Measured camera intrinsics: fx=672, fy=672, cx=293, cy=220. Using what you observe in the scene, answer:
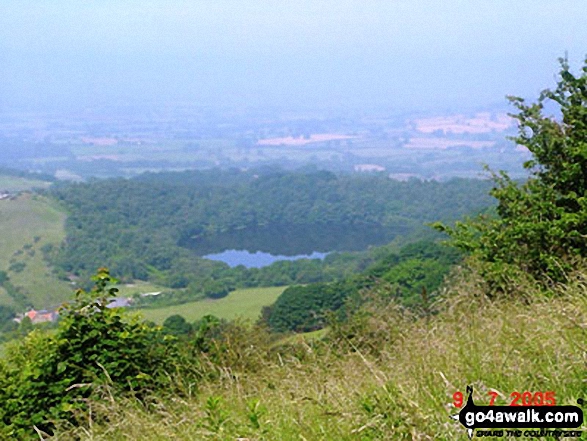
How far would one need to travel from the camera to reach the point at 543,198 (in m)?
7.78

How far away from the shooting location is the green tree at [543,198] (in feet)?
22.6

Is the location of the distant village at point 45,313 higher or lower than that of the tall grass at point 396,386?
lower

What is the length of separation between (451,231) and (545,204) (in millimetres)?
1728

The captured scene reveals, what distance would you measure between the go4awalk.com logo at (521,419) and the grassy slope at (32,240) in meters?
59.6

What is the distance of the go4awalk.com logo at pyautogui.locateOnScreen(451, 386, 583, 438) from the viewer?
212 centimetres

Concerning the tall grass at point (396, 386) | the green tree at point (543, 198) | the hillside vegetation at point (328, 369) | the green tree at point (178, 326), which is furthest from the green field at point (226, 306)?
the tall grass at point (396, 386)

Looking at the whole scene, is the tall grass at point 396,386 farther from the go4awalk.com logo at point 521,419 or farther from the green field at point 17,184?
the green field at point 17,184

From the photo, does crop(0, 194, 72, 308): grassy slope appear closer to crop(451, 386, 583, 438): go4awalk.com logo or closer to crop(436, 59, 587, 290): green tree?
crop(436, 59, 587, 290): green tree

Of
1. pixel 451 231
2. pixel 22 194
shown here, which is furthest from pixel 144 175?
pixel 451 231

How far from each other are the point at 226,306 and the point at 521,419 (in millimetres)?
51077

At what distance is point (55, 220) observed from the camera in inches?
3241

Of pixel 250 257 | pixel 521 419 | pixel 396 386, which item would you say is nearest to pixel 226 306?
pixel 250 257

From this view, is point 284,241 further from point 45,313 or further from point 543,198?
point 543,198

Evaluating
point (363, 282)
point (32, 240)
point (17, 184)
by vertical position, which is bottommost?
point (32, 240)
